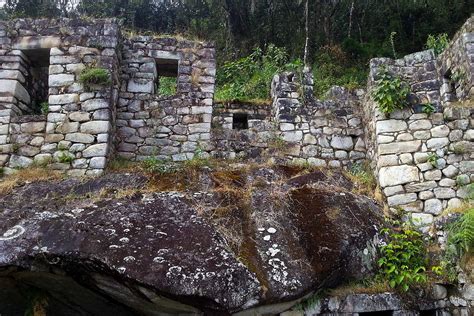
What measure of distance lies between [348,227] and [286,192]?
111 cm

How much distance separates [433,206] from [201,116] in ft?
13.8

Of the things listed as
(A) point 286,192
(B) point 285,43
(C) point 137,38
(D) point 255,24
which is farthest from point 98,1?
(A) point 286,192

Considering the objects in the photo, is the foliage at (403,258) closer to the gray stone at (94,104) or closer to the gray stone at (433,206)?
the gray stone at (433,206)

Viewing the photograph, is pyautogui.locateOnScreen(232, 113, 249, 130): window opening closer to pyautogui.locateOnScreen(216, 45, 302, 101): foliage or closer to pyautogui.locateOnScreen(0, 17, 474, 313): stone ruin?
pyautogui.locateOnScreen(0, 17, 474, 313): stone ruin

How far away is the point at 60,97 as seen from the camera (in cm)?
778

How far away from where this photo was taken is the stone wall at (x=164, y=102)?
27.3 ft

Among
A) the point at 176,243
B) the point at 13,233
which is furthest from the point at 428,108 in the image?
the point at 13,233

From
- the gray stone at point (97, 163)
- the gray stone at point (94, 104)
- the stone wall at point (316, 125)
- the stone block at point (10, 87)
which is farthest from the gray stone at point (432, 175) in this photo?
the stone block at point (10, 87)

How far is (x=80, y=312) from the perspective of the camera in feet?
22.2

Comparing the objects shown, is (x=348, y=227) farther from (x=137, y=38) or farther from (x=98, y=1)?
(x=98, y=1)

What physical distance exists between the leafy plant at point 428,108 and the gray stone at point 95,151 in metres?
5.41

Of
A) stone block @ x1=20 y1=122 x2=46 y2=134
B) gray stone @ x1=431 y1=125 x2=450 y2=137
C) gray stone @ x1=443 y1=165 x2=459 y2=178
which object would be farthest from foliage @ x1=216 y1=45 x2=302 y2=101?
stone block @ x1=20 y1=122 x2=46 y2=134

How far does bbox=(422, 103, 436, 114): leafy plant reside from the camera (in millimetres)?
7789

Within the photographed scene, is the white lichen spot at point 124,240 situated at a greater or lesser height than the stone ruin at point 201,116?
lesser
